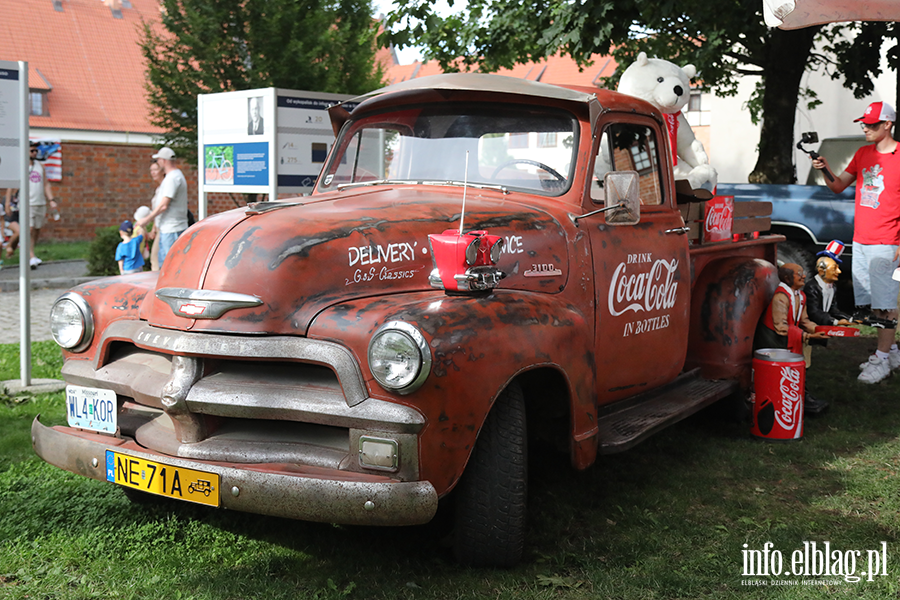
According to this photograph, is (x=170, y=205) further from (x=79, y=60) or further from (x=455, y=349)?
(x=79, y=60)

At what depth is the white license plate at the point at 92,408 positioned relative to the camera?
3621 millimetres

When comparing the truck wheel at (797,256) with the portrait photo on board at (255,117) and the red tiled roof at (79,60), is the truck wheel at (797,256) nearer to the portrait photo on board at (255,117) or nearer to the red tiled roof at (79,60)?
the portrait photo on board at (255,117)

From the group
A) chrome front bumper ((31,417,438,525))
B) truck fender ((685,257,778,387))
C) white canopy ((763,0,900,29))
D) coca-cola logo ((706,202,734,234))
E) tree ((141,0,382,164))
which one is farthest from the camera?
tree ((141,0,382,164))

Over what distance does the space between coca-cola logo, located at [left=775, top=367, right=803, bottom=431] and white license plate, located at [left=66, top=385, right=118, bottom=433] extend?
3820 millimetres

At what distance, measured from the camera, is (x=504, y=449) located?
334 centimetres

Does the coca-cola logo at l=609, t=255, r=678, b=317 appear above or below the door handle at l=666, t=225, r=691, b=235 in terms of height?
below

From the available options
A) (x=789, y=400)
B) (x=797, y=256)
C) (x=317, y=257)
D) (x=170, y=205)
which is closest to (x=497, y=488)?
(x=317, y=257)

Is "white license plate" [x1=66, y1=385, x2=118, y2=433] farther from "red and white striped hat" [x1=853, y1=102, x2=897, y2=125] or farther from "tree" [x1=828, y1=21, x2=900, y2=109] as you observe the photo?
"tree" [x1=828, y1=21, x2=900, y2=109]

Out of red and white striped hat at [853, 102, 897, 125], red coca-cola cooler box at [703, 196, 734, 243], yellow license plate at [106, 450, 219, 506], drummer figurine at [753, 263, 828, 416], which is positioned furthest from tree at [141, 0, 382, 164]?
yellow license plate at [106, 450, 219, 506]

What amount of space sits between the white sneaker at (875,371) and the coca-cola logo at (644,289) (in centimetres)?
312

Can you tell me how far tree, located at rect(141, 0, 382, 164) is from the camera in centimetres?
1564

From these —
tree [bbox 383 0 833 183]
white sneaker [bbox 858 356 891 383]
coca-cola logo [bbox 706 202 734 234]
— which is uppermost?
tree [bbox 383 0 833 183]

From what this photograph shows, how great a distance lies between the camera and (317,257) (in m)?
3.41

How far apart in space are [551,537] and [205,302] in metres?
1.82
